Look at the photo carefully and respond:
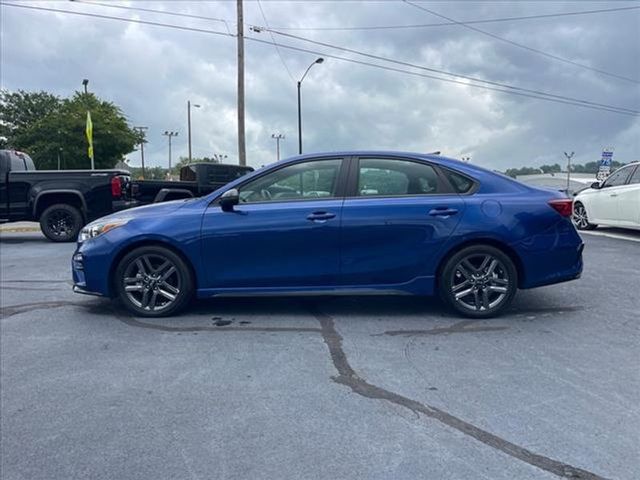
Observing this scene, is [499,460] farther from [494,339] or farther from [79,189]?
[79,189]

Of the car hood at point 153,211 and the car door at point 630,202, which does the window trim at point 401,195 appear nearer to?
the car hood at point 153,211

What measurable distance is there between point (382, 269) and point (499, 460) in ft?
8.00

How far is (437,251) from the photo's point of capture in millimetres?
4875

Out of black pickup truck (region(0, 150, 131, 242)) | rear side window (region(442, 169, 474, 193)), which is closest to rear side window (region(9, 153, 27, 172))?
black pickup truck (region(0, 150, 131, 242))

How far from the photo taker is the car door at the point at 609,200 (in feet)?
35.7

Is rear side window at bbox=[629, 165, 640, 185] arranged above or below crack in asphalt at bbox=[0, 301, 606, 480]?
above

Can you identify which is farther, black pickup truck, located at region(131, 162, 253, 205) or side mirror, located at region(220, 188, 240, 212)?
black pickup truck, located at region(131, 162, 253, 205)

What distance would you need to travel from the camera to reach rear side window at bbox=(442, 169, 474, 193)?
5.02 meters

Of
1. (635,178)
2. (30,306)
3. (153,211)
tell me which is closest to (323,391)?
(153,211)

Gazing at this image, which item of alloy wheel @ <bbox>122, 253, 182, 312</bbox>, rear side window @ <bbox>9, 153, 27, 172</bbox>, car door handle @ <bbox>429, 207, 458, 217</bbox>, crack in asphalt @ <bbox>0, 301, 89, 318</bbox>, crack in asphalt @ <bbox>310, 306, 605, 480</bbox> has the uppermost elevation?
rear side window @ <bbox>9, 153, 27, 172</bbox>

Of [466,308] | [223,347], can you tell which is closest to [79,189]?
[223,347]

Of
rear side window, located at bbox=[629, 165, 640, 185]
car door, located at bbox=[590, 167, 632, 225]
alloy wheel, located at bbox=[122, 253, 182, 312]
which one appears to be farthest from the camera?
car door, located at bbox=[590, 167, 632, 225]

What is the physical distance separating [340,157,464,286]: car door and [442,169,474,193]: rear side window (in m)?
0.03

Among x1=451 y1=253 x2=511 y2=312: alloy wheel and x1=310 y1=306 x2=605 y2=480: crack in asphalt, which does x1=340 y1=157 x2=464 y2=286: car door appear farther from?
x1=310 y1=306 x2=605 y2=480: crack in asphalt
